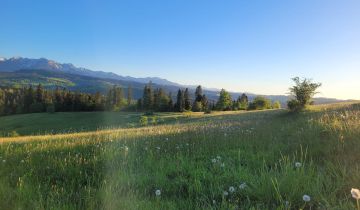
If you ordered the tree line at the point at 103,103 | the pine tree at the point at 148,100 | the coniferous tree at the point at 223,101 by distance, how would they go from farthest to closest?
the pine tree at the point at 148,100
the tree line at the point at 103,103
the coniferous tree at the point at 223,101

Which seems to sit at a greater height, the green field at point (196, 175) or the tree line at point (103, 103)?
the green field at point (196, 175)

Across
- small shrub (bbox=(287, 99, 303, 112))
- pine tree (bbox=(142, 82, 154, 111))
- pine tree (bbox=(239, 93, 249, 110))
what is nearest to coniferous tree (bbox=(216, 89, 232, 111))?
pine tree (bbox=(239, 93, 249, 110))

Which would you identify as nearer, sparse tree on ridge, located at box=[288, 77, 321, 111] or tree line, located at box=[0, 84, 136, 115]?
sparse tree on ridge, located at box=[288, 77, 321, 111]

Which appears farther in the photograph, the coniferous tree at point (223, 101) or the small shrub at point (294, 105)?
the coniferous tree at point (223, 101)

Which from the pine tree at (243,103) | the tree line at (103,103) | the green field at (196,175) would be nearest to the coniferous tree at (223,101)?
the tree line at (103,103)

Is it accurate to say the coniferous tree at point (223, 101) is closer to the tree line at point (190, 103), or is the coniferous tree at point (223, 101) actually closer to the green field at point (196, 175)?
the tree line at point (190, 103)

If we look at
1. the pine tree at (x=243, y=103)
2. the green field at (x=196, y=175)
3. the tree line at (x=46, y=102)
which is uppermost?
the green field at (x=196, y=175)

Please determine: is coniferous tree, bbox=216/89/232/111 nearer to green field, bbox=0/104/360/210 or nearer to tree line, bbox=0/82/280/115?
tree line, bbox=0/82/280/115

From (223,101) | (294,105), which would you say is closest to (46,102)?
(223,101)

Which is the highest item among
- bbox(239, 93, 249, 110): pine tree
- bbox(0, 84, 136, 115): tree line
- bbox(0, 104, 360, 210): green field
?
bbox(0, 104, 360, 210): green field

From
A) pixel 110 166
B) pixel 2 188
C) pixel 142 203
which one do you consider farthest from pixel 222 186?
pixel 2 188

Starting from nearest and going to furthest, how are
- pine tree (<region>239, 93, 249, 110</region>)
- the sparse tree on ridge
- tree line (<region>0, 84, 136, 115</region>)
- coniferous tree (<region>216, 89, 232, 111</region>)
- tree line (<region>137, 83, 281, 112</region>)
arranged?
the sparse tree on ridge < tree line (<region>137, 83, 281, 112</region>) < coniferous tree (<region>216, 89, 232, 111</region>) < pine tree (<region>239, 93, 249, 110</region>) < tree line (<region>0, 84, 136, 115</region>)

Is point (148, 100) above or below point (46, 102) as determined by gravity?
above

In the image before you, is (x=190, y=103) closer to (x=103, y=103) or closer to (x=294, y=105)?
(x=103, y=103)
